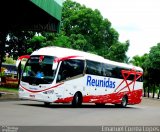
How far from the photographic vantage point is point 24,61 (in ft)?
81.9

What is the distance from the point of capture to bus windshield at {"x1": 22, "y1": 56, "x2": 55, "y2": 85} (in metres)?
23.2

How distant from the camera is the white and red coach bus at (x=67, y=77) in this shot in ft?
76.5

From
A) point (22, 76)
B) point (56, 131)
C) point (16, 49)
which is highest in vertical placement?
point (16, 49)

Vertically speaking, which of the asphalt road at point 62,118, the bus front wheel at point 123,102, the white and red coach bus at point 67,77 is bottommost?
the asphalt road at point 62,118

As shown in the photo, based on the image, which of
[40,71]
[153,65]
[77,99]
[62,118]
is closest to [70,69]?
[40,71]

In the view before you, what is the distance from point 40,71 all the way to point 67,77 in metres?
1.48

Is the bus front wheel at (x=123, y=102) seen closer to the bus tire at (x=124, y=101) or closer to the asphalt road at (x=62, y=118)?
the bus tire at (x=124, y=101)

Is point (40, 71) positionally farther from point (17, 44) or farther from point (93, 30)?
point (93, 30)

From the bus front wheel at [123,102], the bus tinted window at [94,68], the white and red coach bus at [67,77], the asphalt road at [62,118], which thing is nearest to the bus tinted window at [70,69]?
the white and red coach bus at [67,77]

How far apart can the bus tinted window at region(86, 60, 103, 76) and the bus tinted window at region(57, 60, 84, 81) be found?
80 centimetres

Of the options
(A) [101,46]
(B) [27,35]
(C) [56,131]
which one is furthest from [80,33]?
(C) [56,131]

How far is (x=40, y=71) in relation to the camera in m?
23.4

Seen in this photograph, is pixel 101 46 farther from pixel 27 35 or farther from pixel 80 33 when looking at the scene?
pixel 27 35

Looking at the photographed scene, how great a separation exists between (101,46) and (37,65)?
5455cm
